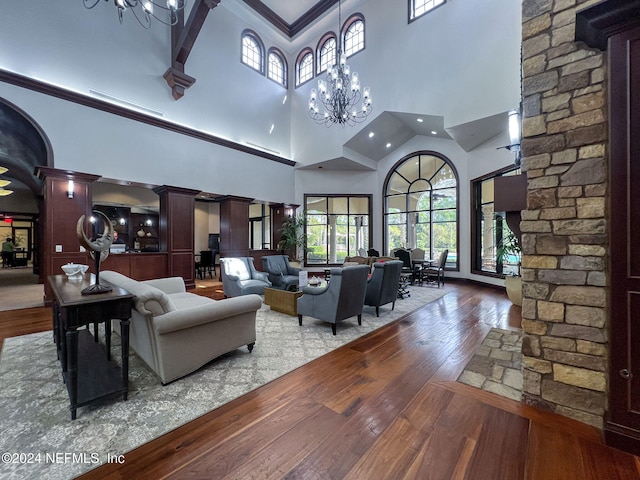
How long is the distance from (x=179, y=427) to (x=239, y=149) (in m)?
7.74

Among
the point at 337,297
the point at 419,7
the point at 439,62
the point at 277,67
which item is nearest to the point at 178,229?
the point at 337,297

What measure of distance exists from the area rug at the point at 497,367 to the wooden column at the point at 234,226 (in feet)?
22.1

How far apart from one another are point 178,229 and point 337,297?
525 centimetres

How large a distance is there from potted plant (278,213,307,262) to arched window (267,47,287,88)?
490 centimetres

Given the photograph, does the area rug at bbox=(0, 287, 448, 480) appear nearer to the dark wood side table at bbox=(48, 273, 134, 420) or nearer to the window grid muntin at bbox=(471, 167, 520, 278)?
the dark wood side table at bbox=(48, 273, 134, 420)

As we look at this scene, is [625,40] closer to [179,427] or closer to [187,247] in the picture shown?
[179,427]

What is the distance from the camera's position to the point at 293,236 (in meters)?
9.41

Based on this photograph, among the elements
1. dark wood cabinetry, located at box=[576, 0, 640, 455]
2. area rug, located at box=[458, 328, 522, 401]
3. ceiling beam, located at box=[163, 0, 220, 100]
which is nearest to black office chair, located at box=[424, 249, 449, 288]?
area rug, located at box=[458, 328, 522, 401]

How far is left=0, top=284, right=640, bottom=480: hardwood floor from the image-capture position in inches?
57.5

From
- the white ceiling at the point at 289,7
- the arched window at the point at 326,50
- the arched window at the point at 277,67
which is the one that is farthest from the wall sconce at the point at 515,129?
the arched window at the point at 277,67

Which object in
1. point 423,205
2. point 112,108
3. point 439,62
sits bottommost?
point 423,205

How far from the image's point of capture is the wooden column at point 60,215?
199 inches

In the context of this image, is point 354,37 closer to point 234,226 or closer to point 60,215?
point 234,226

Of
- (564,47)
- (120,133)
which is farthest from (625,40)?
(120,133)
